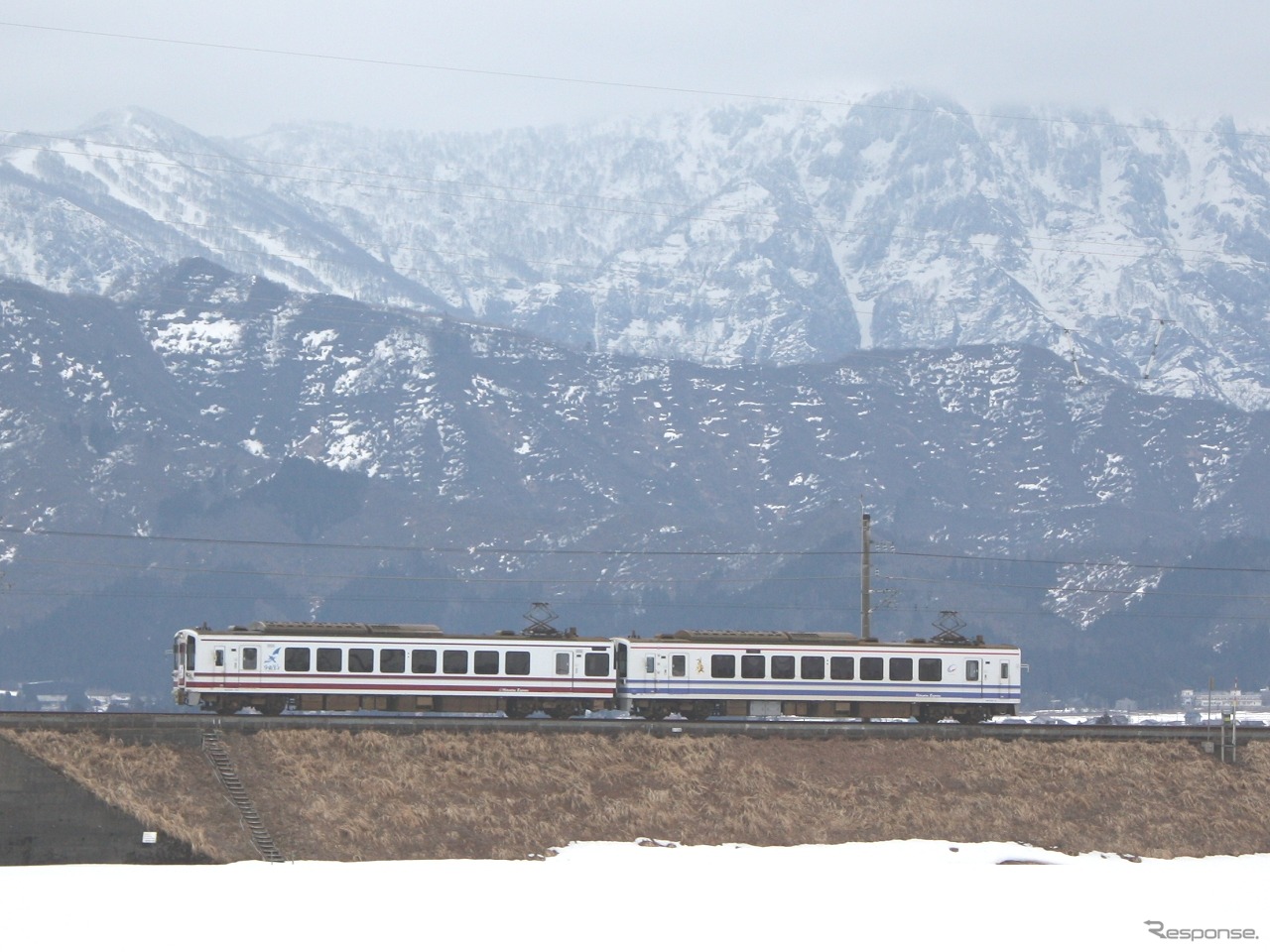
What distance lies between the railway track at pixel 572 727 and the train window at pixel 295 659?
3958mm

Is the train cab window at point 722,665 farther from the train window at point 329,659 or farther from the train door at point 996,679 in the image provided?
the train window at point 329,659

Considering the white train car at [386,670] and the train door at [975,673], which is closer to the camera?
the white train car at [386,670]

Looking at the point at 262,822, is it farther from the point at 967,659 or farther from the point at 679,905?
the point at 967,659

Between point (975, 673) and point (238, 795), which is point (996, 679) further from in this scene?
point (238, 795)

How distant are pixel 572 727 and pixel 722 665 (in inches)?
371

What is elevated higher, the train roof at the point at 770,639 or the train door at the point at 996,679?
the train roof at the point at 770,639

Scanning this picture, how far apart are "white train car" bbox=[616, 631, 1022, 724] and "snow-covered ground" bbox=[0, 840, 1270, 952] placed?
1476cm

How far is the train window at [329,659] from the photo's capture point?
77688mm

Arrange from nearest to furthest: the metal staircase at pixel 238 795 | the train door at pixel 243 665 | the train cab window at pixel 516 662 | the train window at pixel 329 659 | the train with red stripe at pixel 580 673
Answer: the metal staircase at pixel 238 795 → the train door at pixel 243 665 → the train with red stripe at pixel 580 673 → the train window at pixel 329 659 → the train cab window at pixel 516 662

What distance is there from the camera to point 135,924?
52.8 m

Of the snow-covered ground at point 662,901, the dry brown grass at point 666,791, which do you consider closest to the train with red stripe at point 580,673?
the dry brown grass at point 666,791

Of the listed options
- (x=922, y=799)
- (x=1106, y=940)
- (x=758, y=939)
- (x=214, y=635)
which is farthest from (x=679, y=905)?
(x=214, y=635)

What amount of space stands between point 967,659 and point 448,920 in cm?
3499

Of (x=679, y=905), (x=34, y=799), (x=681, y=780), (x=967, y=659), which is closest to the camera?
(x=679, y=905)
